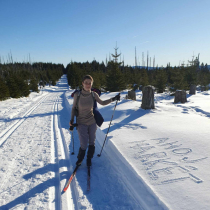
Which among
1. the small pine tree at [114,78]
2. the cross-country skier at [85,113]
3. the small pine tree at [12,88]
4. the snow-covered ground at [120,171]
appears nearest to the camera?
the snow-covered ground at [120,171]

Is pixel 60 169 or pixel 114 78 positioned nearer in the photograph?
pixel 60 169

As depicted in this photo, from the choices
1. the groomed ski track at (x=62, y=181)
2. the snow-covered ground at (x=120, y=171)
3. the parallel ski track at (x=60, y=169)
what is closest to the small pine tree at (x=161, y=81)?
the snow-covered ground at (x=120, y=171)

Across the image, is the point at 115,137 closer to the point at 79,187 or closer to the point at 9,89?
the point at 79,187

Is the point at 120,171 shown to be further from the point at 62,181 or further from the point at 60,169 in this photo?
the point at 60,169

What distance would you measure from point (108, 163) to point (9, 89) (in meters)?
19.3

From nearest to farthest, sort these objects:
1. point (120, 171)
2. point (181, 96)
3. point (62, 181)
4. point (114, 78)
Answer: point (62, 181) → point (120, 171) → point (181, 96) → point (114, 78)

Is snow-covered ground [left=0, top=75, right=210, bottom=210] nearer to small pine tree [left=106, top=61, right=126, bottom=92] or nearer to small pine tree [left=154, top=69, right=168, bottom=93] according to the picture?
small pine tree [left=106, top=61, right=126, bottom=92]

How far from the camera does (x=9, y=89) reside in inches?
730

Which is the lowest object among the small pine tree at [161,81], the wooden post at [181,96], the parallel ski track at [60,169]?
the parallel ski track at [60,169]

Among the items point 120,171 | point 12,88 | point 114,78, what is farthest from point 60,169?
point 12,88

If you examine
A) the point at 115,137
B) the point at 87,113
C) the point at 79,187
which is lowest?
the point at 79,187

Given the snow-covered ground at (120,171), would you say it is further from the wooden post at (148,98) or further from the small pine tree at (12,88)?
the small pine tree at (12,88)

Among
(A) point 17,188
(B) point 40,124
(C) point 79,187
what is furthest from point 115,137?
(B) point 40,124

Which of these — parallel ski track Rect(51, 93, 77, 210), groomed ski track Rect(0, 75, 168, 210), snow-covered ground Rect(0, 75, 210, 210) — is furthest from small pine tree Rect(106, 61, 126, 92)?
groomed ski track Rect(0, 75, 168, 210)
